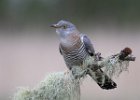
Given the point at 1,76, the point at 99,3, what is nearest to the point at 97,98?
the point at 1,76

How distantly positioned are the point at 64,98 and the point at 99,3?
731 centimetres

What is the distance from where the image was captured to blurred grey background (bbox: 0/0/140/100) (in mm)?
6414

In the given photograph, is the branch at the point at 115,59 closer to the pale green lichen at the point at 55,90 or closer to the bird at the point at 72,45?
the pale green lichen at the point at 55,90

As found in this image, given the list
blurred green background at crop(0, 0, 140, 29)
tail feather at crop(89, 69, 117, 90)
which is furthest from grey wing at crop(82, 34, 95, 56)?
blurred green background at crop(0, 0, 140, 29)

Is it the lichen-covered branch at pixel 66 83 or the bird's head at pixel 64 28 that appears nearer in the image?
the lichen-covered branch at pixel 66 83

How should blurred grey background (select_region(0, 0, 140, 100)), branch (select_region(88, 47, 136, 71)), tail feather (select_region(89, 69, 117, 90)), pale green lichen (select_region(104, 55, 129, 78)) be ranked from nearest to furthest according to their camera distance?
branch (select_region(88, 47, 136, 71)) → pale green lichen (select_region(104, 55, 129, 78)) → tail feather (select_region(89, 69, 117, 90)) → blurred grey background (select_region(0, 0, 140, 100))

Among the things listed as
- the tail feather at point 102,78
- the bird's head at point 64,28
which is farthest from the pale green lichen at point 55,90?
the bird's head at point 64,28

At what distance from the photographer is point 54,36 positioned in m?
8.32

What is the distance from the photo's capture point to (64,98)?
3.01 metres

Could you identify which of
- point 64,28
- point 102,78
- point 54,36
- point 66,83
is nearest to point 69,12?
point 54,36

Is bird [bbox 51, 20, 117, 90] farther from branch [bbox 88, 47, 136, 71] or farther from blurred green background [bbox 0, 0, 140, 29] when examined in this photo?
blurred green background [bbox 0, 0, 140, 29]

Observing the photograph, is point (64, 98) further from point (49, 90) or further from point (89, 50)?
point (89, 50)

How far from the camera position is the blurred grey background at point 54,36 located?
253 inches

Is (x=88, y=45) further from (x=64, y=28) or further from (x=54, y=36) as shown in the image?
(x=54, y=36)
